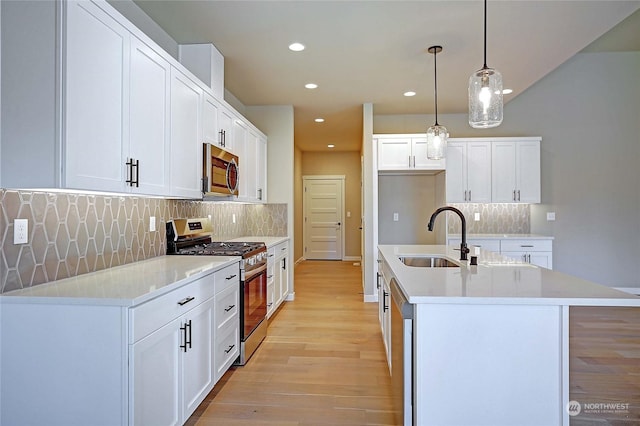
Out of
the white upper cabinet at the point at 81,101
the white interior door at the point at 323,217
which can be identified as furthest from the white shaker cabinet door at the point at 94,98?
the white interior door at the point at 323,217

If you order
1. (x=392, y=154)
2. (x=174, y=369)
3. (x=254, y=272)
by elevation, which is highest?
(x=392, y=154)

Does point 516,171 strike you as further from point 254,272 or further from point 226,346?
point 226,346

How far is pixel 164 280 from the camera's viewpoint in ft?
6.20

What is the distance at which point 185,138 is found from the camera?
8.73 ft

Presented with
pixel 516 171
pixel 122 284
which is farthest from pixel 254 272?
pixel 516 171

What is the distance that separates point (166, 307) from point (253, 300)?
4.62 ft

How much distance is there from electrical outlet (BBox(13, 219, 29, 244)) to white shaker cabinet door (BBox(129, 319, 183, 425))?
736 mm

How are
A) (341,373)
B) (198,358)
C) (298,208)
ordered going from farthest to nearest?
(298,208)
(341,373)
(198,358)

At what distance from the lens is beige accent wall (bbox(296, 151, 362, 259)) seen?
8992mm

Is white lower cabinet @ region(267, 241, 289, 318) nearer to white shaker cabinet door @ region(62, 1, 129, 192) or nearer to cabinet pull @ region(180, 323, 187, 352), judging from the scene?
cabinet pull @ region(180, 323, 187, 352)

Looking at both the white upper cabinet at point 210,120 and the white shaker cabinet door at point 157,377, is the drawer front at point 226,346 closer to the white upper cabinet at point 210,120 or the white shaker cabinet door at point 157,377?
the white shaker cabinet door at point 157,377

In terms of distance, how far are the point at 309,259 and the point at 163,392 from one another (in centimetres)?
741

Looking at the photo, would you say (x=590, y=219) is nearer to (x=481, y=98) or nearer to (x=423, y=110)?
(x=423, y=110)

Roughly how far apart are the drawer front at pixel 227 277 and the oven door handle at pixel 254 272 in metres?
0.13
